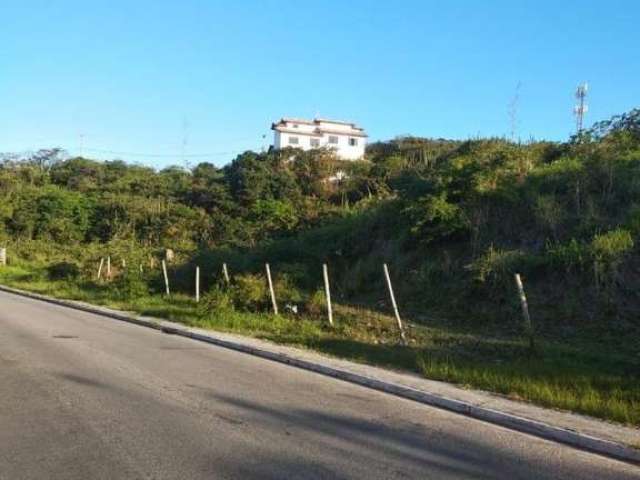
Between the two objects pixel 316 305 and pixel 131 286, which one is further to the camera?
pixel 131 286

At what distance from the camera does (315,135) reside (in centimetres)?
9625

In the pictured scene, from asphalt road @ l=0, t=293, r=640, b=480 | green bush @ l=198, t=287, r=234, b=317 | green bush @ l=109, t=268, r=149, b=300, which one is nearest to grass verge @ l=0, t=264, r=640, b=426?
green bush @ l=198, t=287, r=234, b=317

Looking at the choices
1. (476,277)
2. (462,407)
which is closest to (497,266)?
(476,277)

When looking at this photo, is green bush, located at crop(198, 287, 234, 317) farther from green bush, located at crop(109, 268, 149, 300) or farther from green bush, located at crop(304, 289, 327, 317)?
green bush, located at crop(109, 268, 149, 300)

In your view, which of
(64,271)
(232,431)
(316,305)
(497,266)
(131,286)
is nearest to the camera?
(232,431)

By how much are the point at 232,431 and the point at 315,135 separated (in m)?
90.9

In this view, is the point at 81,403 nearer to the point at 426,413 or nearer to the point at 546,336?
the point at 426,413

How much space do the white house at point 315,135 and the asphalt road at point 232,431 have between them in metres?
85.1

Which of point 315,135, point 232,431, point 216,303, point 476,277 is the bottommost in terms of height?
point 216,303

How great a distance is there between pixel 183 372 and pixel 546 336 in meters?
7.58

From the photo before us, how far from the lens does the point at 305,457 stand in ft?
20.1

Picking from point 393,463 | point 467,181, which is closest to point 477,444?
point 393,463

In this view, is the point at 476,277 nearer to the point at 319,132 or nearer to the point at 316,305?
the point at 316,305

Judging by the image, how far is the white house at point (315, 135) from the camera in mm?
95625
